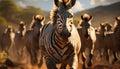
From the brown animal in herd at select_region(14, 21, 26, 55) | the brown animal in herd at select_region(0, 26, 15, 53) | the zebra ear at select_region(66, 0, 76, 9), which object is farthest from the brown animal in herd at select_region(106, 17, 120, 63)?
the zebra ear at select_region(66, 0, 76, 9)

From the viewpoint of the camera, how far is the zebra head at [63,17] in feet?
23.2

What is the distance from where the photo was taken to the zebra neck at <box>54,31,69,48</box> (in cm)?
760

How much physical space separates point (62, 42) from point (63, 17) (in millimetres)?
556

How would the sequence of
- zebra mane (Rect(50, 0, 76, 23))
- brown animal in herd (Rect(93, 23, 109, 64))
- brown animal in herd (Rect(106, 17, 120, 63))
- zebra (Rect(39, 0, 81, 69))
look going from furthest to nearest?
brown animal in herd (Rect(93, 23, 109, 64)), brown animal in herd (Rect(106, 17, 120, 63)), zebra mane (Rect(50, 0, 76, 23)), zebra (Rect(39, 0, 81, 69))

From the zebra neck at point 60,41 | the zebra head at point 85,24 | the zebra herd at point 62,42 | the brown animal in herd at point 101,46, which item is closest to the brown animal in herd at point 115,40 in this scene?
the zebra herd at point 62,42

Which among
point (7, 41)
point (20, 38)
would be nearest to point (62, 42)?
point (20, 38)

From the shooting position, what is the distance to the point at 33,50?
43.2 ft

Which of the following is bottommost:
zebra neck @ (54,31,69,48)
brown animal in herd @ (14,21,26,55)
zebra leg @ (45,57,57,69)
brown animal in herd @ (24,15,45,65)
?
zebra leg @ (45,57,57,69)

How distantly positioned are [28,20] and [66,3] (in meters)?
33.2

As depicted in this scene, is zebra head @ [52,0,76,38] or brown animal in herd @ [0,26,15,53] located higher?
brown animal in herd @ [0,26,15,53]

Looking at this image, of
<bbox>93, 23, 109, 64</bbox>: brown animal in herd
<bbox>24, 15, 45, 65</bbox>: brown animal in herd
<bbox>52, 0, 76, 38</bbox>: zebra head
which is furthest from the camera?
<bbox>93, 23, 109, 64</bbox>: brown animal in herd

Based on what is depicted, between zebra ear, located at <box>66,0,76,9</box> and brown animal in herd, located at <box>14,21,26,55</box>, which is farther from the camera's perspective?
brown animal in herd, located at <box>14,21,26,55</box>

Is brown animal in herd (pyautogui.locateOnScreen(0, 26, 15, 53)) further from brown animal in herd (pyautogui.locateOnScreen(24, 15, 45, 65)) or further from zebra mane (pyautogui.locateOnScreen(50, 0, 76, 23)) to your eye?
zebra mane (pyautogui.locateOnScreen(50, 0, 76, 23))

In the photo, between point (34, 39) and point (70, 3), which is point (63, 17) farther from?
point (34, 39)
